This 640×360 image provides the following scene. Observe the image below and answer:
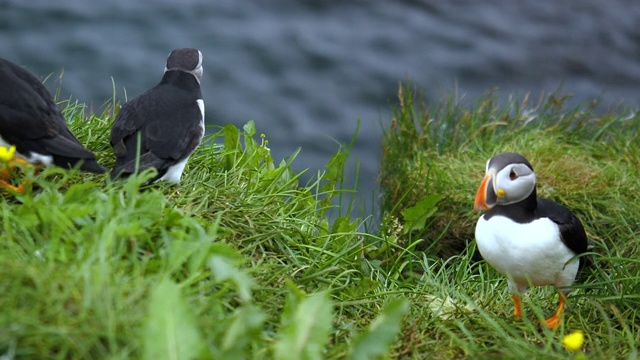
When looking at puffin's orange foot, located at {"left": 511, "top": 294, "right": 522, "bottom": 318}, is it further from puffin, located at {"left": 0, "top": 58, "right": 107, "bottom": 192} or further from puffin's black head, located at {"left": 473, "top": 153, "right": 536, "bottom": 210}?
puffin, located at {"left": 0, "top": 58, "right": 107, "bottom": 192}

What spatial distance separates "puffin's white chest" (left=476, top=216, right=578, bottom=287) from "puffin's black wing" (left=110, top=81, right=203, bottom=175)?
1.46m

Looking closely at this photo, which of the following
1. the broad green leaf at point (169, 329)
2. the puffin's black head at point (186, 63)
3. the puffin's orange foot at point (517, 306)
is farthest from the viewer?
the puffin's black head at point (186, 63)

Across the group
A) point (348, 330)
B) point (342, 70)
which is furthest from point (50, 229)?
point (342, 70)

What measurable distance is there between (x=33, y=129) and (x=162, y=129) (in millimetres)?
642

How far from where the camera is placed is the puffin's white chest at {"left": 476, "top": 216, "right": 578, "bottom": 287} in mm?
3932

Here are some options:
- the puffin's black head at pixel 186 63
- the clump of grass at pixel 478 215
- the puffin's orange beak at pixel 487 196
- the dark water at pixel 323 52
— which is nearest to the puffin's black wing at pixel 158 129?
the puffin's black head at pixel 186 63

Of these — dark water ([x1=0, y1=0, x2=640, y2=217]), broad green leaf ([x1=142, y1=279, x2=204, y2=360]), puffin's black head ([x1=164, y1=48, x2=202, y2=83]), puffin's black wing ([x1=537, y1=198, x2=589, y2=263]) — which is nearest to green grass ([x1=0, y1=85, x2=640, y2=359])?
broad green leaf ([x1=142, y1=279, x2=204, y2=360])

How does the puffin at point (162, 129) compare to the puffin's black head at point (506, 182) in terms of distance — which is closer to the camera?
the puffin's black head at point (506, 182)

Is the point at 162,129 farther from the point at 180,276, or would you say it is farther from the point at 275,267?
the point at 180,276

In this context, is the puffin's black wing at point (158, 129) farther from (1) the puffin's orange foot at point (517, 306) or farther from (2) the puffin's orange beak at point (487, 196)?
(1) the puffin's orange foot at point (517, 306)

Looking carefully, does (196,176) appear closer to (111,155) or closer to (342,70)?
(111,155)

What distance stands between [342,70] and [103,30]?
9.18ft

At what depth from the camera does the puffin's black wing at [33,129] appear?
154 inches

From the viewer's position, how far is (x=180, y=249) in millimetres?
3164
